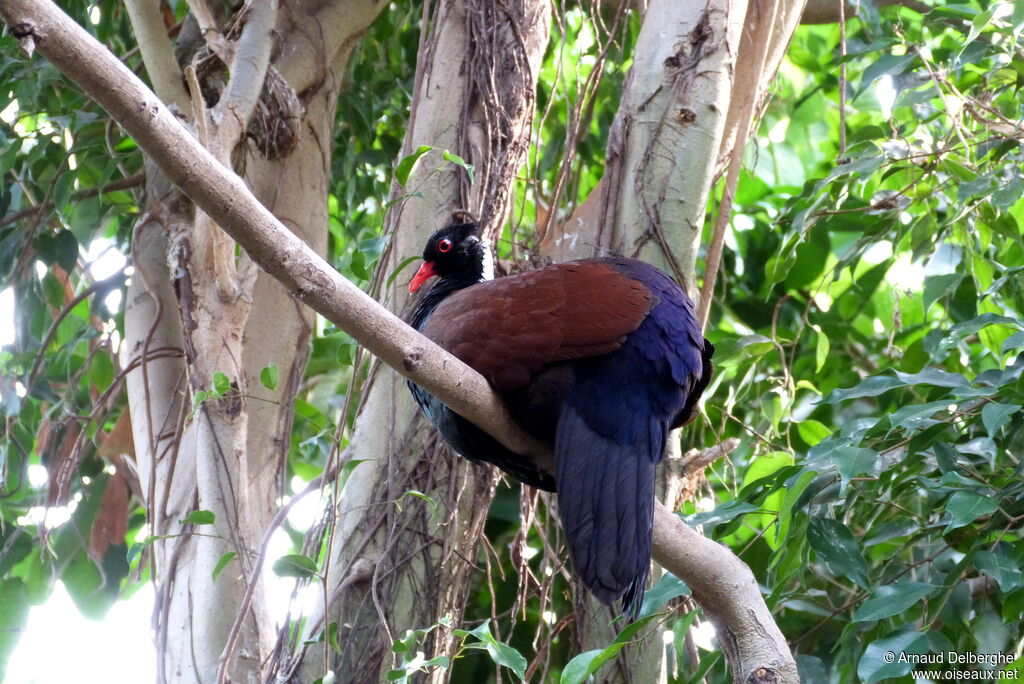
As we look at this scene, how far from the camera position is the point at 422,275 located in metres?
2.63

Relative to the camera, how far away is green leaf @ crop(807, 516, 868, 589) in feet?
6.64

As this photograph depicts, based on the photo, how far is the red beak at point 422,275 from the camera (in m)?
2.61

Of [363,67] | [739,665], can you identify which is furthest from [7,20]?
[363,67]

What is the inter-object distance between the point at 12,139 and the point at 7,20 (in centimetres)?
215

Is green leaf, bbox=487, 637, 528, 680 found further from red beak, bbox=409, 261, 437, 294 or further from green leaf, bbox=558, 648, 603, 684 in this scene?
red beak, bbox=409, 261, 437, 294

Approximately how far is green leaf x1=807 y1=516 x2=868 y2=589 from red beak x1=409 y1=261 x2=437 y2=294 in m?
1.12

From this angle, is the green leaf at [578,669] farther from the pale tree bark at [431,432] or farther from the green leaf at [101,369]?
the green leaf at [101,369]

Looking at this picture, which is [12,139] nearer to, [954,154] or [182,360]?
[182,360]

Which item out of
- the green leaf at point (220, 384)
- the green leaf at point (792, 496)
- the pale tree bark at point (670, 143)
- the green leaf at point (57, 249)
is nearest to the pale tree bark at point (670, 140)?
the pale tree bark at point (670, 143)

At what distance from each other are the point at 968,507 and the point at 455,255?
134 cm

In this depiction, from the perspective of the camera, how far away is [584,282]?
2.03 meters

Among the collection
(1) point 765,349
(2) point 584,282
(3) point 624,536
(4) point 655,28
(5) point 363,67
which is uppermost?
(5) point 363,67

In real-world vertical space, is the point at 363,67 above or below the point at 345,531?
above

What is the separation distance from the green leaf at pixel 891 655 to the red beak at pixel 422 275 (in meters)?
1.37
